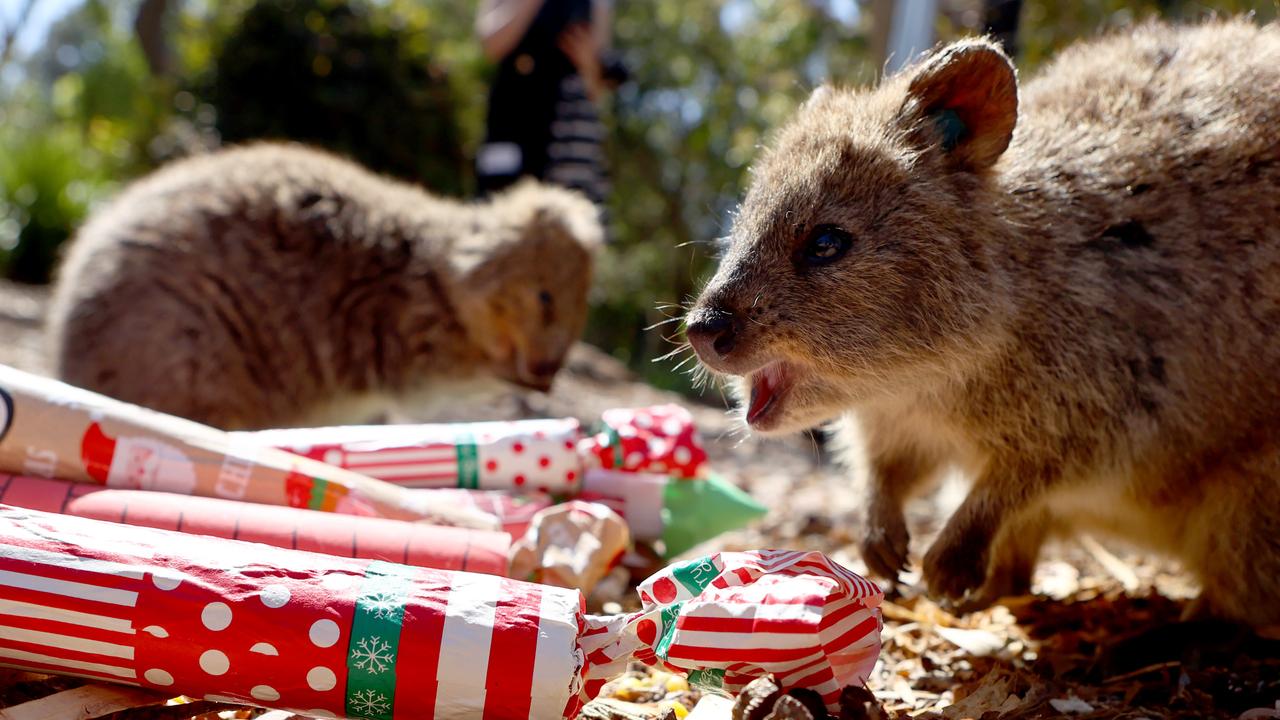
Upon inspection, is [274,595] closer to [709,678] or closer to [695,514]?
[709,678]

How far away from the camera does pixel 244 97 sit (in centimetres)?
909

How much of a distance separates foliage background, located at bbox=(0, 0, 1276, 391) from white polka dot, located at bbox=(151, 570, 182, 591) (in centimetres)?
213

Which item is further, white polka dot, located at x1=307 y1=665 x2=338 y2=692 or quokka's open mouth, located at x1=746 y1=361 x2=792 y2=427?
quokka's open mouth, located at x1=746 y1=361 x2=792 y2=427

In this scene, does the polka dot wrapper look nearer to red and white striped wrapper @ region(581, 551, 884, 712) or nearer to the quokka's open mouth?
the quokka's open mouth

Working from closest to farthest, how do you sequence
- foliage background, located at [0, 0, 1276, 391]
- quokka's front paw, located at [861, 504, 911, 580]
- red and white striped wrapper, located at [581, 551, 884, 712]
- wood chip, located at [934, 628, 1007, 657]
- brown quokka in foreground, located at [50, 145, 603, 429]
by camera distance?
1. red and white striped wrapper, located at [581, 551, 884, 712]
2. wood chip, located at [934, 628, 1007, 657]
3. quokka's front paw, located at [861, 504, 911, 580]
4. brown quokka in foreground, located at [50, 145, 603, 429]
5. foliage background, located at [0, 0, 1276, 391]

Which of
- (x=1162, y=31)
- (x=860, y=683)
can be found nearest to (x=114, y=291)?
(x=860, y=683)

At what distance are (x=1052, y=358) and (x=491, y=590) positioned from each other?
165 cm

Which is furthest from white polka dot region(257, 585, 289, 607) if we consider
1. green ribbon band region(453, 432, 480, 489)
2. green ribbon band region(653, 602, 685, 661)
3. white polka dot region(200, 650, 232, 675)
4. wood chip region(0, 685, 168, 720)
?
green ribbon band region(453, 432, 480, 489)

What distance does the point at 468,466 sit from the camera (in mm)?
3225

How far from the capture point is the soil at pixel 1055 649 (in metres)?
2.47

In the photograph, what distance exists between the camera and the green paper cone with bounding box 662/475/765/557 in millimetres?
3502

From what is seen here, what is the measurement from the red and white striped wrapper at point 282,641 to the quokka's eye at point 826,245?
1.19 meters

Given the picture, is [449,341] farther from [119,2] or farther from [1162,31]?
[119,2]

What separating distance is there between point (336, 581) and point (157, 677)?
35cm
